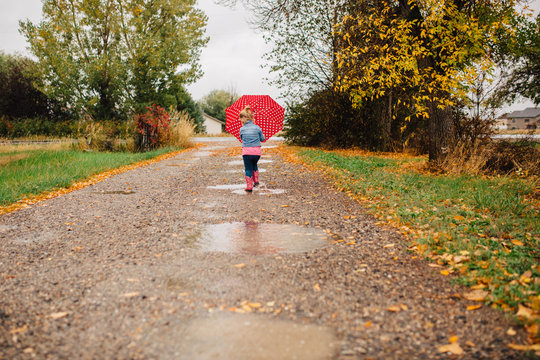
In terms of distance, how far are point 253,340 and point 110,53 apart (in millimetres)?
28855

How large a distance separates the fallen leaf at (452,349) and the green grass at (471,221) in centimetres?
81

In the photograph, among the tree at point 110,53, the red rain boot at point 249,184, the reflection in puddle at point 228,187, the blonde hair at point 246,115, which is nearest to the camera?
the blonde hair at point 246,115

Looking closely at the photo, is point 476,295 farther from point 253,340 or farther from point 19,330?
point 19,330

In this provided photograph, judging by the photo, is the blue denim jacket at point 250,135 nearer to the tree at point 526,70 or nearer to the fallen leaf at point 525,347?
the fallen leaf at point 525,347

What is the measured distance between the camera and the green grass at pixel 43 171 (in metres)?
8.80

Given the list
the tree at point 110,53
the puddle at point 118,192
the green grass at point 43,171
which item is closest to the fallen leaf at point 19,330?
the green grass at point 43,171

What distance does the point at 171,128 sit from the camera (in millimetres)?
22125

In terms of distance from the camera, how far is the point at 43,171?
11.3 m

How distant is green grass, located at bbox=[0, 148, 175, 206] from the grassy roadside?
266 inches

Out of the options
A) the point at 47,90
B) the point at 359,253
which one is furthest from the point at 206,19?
the point at 359,253

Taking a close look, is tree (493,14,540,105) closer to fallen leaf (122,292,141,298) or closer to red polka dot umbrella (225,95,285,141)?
red polka dot umbrella (225,95,285,141)

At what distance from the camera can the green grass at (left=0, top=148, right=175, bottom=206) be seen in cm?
880

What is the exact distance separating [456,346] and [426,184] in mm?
6465

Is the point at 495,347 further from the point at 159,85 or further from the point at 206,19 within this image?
the point at 206,19
